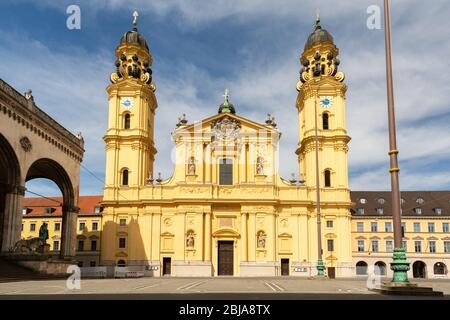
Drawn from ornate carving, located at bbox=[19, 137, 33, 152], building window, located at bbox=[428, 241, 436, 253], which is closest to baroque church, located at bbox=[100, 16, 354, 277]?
ornate carving, located at bbox=[19, 137, 33, 152]

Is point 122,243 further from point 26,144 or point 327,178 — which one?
point 327,178

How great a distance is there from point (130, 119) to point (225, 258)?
2000 centimetres

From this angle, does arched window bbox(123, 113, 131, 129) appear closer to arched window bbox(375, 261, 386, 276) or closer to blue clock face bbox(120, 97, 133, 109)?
blue clock face bbox(120, 97, 133, 109)

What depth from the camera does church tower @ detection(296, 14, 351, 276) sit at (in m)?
52.0

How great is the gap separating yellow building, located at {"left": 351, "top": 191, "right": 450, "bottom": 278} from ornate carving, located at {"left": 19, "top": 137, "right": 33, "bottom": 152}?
50.4m

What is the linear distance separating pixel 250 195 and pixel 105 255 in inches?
696

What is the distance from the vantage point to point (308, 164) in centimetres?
5388

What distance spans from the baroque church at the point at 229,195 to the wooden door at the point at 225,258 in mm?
111

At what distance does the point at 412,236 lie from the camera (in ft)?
227

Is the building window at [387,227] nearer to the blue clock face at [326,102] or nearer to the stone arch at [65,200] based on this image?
the blue clock face at [326,102]

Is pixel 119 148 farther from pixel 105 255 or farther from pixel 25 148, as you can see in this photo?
pixel 25 148

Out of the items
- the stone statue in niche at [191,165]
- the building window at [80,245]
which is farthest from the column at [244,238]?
the building window at [80,245]

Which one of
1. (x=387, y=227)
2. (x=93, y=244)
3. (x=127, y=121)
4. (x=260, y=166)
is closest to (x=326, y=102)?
(x=260, y=166)
